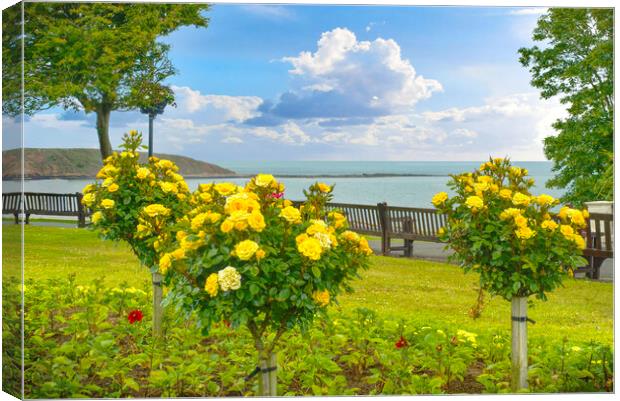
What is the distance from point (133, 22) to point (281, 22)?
1.07 meters

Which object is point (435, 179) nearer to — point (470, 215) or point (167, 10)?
point (470, 215)

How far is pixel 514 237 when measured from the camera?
3416mm

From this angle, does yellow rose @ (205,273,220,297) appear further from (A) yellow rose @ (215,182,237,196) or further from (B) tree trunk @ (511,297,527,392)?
(B) tree trunk @ (511,297,527,392)

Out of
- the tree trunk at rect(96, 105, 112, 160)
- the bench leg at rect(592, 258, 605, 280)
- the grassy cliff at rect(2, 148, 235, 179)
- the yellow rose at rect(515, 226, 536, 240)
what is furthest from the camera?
the bench leg at rect(592, 258, 605, 280)

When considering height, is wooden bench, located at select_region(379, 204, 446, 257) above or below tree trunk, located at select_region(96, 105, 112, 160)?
below

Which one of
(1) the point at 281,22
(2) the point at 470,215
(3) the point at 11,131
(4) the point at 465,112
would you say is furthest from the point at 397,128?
(3) the point at 11,131

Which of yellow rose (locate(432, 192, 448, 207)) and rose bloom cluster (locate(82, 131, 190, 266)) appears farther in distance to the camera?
rose bloom cluster (locate(82, 131, 190, 266))

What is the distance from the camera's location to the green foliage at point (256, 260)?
268 cm

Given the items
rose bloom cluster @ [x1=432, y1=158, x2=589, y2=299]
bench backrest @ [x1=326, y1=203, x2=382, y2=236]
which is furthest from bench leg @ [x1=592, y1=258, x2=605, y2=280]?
rose bloom cluster @ [x1=432, y1=158, x2=589, y2=299]

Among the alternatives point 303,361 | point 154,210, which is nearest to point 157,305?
point 154,210

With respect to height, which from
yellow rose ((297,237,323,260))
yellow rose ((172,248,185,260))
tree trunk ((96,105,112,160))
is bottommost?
yellow rose ((172,248,185,260))

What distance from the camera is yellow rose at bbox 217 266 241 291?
2639 mm

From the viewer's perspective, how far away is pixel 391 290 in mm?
6008

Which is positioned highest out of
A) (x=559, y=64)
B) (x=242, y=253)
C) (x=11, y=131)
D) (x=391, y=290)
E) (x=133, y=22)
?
(x=133, y=22)
